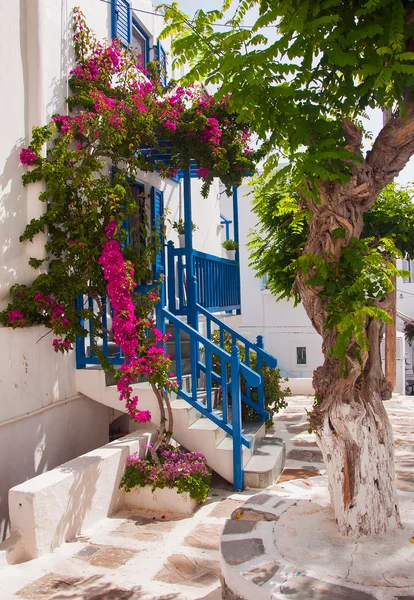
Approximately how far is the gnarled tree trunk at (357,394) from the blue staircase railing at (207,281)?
372cm

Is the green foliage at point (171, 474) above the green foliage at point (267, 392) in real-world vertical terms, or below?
below

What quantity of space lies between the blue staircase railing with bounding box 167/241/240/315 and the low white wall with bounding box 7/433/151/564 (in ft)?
8.28

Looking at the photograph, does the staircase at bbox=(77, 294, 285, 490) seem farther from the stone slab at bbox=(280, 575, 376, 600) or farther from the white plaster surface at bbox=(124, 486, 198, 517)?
the stone slab at bbox=(280, 575, 376, 600)

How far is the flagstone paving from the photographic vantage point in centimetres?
371

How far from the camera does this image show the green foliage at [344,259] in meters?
3.49

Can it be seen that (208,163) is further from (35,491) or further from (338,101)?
(35,491)

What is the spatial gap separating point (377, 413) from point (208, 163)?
4422 millimetres

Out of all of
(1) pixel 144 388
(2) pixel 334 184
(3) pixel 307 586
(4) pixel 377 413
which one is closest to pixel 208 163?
(1) pixel 144 388

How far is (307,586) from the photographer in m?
3.04

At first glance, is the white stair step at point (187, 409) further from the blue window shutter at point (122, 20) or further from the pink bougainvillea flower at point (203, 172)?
the blue window shutter at point (122, 20)

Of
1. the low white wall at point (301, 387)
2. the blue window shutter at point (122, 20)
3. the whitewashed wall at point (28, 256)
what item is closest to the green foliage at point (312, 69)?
the whitewashed wall at point (28, 256)

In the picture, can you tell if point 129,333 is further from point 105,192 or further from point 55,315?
point 105,192

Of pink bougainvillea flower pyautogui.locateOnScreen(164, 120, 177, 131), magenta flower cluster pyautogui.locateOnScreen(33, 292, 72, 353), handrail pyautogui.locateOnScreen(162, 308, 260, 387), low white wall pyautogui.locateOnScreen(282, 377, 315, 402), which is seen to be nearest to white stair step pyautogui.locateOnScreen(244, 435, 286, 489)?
handrail pyautogui.locateOnScreen(162, 308, 260, 387)

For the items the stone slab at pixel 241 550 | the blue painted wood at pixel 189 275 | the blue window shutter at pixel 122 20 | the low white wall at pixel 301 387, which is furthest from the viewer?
the low white wall at pixel 301 387
